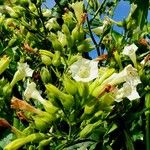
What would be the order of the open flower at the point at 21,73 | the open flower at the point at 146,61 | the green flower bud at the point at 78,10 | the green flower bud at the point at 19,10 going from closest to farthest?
the open flower at the point at 146,61 → the open flower at the point at 21,73 → the green flower bud at the point at 78,10 → the green flower bud at the point at 19,10

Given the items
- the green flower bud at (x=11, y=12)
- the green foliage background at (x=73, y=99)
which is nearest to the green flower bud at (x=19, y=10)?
the green flower bud at (x=11, y=12)

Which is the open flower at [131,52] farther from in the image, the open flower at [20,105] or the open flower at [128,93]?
the open flower at [20,105]

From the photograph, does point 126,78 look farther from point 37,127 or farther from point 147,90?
point 37,127

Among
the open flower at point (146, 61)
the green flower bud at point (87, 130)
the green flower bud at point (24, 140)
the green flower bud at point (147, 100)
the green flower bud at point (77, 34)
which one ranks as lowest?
the green flower bud at point (24, 140)

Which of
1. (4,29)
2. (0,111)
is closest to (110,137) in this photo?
(0,111)

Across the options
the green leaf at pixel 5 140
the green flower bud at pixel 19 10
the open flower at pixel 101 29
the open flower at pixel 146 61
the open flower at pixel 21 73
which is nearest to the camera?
the green leaf at pixel 5 140

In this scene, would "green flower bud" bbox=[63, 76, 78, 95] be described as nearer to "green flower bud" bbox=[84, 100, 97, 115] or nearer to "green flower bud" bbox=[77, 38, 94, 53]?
"green flower bud" bbox=[84, 100, 97, 115]

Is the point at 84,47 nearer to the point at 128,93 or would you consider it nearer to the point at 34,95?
the point at 34,95

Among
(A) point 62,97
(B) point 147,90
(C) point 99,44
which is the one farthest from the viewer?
(C) point 99,44
